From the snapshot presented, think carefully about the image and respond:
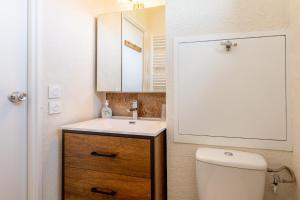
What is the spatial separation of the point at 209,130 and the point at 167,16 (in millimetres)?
809

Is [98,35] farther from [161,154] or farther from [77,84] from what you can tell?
[161,154]

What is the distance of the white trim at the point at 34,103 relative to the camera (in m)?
1.38

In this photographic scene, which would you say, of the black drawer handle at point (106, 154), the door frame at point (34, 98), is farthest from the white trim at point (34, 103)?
the black drawer handle at point (106, 154)

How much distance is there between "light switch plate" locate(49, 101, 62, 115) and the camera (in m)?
1.50

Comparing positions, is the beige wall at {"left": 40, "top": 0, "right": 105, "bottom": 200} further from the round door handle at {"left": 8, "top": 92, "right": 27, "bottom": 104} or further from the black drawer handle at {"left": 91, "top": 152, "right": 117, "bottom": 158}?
the black drawer handle at {"left": 91, "top": 152, "right": 117, "bottom": 158}

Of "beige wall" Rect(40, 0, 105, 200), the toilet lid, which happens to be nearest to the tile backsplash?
"beige wall" Rect(40, 0, 105, 200)

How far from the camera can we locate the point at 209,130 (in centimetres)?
140

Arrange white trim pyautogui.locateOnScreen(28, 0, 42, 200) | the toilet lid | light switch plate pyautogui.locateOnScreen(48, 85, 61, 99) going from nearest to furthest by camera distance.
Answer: the toilet lid, white trim pyautogui.locateOnScreen(28, 0, 42, 200), light switch plate pyautogui.locateOnScreen(48, 85, 61, 99)

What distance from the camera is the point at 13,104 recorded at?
1.30 meters

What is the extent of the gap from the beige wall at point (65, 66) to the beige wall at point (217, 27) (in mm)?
740

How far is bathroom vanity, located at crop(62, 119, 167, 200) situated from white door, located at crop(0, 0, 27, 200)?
0.27m

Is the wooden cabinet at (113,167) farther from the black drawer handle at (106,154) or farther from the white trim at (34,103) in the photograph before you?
the white trim at (34,103)

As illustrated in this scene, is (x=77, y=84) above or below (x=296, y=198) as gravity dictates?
above

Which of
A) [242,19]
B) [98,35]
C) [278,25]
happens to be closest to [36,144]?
[98,35]
